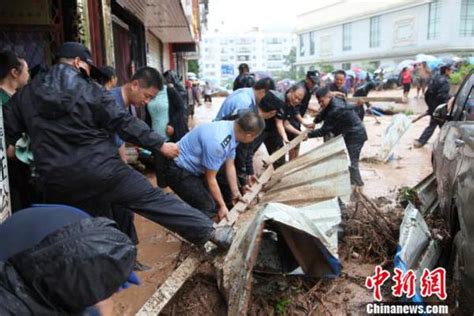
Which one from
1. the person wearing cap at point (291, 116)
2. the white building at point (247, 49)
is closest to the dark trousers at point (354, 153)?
the person wearing cap at point (291, 116)

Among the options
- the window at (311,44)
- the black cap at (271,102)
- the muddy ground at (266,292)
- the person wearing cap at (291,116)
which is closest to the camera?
the muddy ground at (266,292)

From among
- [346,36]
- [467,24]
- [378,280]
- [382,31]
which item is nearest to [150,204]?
[378,280]

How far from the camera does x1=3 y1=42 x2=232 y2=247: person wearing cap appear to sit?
2.69 metres

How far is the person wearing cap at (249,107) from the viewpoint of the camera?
4.68 m

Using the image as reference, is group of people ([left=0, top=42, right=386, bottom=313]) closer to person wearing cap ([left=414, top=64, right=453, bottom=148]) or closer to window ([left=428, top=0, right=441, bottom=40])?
person wearing cap ([left=414, top=64, right=453, bottom=148])

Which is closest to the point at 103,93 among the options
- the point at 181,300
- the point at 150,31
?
the point at 181,300

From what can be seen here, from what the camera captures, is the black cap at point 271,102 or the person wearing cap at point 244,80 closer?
the black cap at point 271,102

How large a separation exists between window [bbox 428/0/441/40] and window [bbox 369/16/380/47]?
6.32 meters

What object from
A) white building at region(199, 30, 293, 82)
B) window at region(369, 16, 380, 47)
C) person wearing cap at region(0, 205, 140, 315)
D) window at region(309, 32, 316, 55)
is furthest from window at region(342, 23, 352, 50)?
white building at region(199, 30, 293, 82)

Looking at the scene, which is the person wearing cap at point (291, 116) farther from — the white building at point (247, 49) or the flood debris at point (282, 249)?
the white building at point (247, 49)

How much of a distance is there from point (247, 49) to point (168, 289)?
379ft

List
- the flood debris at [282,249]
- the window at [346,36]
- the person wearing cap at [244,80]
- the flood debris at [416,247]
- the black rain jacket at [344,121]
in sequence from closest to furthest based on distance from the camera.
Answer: the flood debris at [282,249], the flood debris at [416,247], the black rain jacket at [344,121], the person wearing cap at [244,80], the window at [346,36]

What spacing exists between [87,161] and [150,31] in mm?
11222

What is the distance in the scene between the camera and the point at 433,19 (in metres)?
34.6
